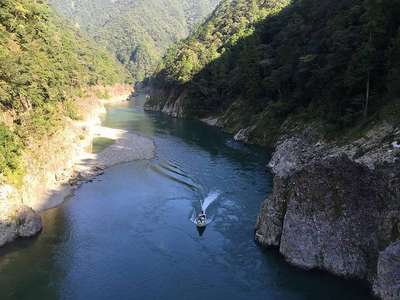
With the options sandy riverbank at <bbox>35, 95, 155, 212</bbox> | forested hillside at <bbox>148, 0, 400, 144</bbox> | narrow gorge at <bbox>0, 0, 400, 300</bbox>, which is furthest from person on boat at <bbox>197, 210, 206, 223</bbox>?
forested hillside at <bbox>148, 0, 400, 144</bbox>

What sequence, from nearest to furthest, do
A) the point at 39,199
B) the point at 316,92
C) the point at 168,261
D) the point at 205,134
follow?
the point at 168,261 < the point at 39,199 < the point at 316,92 < the point at 205,134

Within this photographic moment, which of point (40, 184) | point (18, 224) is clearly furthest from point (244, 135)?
point (18, 224)

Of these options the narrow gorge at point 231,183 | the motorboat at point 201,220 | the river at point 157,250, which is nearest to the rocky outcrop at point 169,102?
the narrow gorge at point 231,183

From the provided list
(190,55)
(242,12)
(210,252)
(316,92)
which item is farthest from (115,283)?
(242,12)

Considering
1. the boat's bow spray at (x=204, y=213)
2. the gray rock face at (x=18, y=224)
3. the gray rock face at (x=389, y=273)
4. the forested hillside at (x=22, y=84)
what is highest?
the forested hillside at (x=22, y=84)

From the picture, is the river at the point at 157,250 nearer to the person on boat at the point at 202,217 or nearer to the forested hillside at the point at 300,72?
the person on boat at the point at 202,217

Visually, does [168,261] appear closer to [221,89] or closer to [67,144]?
[67,144]

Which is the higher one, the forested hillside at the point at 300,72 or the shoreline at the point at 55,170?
the forested hillside at the point at 300,72
